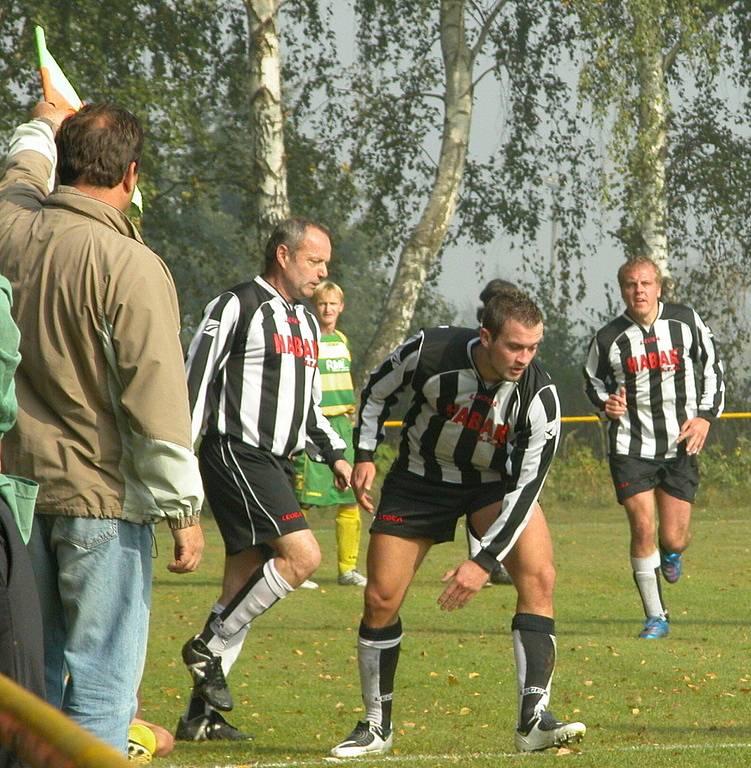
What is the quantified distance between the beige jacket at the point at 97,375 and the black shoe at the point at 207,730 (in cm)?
248

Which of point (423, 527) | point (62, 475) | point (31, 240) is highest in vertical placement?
point (31, 240)

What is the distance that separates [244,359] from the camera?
6.88m

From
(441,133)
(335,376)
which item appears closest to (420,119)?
(441,133)

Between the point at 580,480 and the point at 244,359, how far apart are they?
13.9m

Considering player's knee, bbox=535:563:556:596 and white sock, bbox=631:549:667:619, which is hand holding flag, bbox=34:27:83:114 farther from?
white sock, bbox=631:549:667:619

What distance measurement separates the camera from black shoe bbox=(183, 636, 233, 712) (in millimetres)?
6328

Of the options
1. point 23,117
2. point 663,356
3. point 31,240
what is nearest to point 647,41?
point 23,117

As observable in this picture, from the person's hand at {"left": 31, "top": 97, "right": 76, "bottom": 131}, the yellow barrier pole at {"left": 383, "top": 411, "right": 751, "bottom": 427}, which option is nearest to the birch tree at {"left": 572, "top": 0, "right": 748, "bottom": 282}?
the yellow barrier pole at {"left": 383, "top": 411, "right": 751, "bottom": 427}

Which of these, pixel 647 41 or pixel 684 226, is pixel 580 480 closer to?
pixel 647 41

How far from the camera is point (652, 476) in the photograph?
9688 mm

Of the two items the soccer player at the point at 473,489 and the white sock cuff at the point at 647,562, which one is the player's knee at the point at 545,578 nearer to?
the soccer player at the point at 473,489

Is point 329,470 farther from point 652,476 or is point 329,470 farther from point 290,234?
point 290,234

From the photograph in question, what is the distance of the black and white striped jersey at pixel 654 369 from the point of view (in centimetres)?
980

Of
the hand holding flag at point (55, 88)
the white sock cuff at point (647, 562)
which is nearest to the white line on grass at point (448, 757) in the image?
the hand holding flag at point (55, 88)
